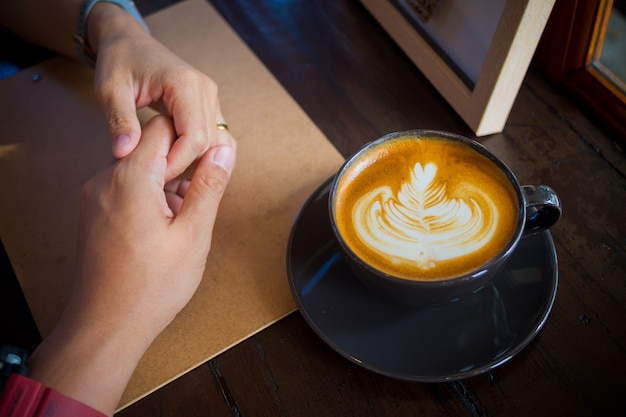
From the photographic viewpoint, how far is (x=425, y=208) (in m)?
0.67

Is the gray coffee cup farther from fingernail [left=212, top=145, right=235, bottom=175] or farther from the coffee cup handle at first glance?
fingernail [left=212, top=145, right=235, bottom=175]

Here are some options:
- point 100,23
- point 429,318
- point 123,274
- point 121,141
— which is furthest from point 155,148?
point 429,318

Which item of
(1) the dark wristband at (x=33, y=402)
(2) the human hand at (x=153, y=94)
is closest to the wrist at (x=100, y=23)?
(2) the human hand at (x=153, y=94)

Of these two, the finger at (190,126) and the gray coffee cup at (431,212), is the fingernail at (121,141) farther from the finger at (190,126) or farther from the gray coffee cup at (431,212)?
the gray coffee cup at (431,212)

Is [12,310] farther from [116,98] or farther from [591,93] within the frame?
[591,93]

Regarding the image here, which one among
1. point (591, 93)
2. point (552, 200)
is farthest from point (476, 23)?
point (552, 200)

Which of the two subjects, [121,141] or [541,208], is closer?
[541,208]

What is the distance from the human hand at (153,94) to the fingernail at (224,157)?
0.08 ft

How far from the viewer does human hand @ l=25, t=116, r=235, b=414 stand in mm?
602

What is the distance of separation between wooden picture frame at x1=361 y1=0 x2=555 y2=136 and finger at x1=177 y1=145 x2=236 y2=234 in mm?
395

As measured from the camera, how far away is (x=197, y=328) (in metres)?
0.72

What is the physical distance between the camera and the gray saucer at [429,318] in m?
0.62

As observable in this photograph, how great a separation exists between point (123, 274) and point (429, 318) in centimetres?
36

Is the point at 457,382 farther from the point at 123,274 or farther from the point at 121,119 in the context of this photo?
the point at 121,119
